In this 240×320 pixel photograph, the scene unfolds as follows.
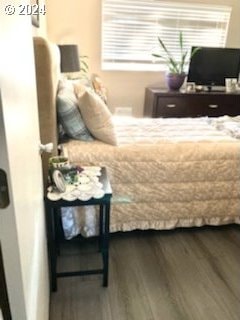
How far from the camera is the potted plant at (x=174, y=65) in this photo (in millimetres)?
3799

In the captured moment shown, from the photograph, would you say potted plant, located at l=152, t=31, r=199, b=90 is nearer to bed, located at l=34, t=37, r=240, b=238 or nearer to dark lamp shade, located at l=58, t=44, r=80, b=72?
dark lamp shade, located at l=58, t=44, r=80, b=72

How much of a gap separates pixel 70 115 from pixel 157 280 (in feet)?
3.71

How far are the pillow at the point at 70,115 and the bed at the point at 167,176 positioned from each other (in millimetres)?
56

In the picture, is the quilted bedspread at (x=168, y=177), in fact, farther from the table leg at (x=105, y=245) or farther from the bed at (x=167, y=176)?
the table leg at (x=105, y=245)

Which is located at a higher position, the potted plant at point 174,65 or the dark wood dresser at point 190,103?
the potted plant at point 174,65

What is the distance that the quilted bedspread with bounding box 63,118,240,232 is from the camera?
1.90 m

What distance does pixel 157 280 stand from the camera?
1727mm

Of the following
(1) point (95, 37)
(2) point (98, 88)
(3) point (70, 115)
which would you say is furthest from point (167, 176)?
(1) point (95, 37)

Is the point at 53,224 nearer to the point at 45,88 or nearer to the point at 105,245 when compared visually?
the point at 105,245

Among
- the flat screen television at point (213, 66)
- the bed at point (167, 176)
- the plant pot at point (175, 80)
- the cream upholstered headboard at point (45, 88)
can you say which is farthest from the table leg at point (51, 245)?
the flat screen television at point (213, 66)

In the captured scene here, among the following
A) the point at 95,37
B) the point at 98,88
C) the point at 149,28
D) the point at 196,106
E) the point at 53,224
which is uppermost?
the point at 149,28

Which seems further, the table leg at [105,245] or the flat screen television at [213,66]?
the flat screen television at [213,66]

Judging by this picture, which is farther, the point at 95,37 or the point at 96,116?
the point at 95,37

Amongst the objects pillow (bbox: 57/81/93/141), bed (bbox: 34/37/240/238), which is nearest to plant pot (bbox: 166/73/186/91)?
bed (bbox: 34/37/240/238)
